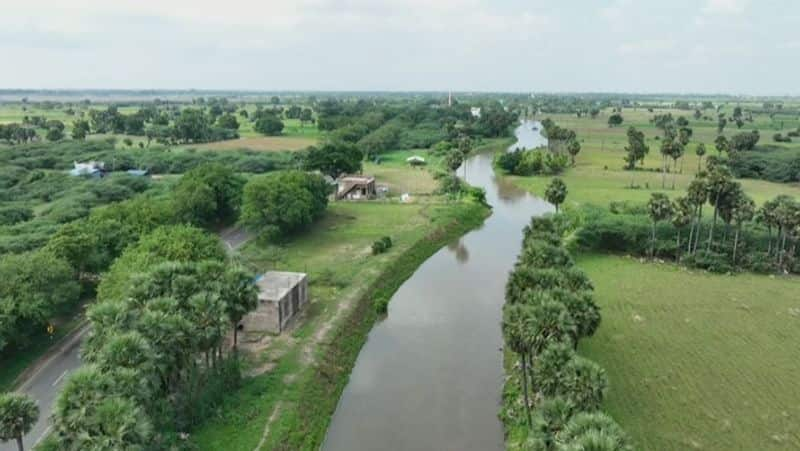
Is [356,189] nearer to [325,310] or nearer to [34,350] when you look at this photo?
[325,310]

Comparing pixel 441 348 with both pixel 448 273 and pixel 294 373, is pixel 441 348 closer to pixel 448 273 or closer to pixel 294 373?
pixel 294 373

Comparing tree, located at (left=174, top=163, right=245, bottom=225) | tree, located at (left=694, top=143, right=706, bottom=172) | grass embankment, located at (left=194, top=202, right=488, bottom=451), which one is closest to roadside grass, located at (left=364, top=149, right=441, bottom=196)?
grass embankment, located at (left=194, top=202, right=488, bottom=451)

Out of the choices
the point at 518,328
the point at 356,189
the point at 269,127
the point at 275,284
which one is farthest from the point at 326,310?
the point at 269,127

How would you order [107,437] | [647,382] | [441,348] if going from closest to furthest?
[107,437] → [647,382] → [441,348]

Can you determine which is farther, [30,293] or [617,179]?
[617,179]

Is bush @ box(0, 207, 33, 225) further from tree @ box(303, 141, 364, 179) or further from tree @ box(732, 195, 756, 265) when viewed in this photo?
tree @ box(732, 195, 756, 265)

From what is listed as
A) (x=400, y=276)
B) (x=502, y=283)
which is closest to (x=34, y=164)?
(x=400, y=276)

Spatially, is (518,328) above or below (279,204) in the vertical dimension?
above

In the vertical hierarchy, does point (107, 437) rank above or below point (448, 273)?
above
